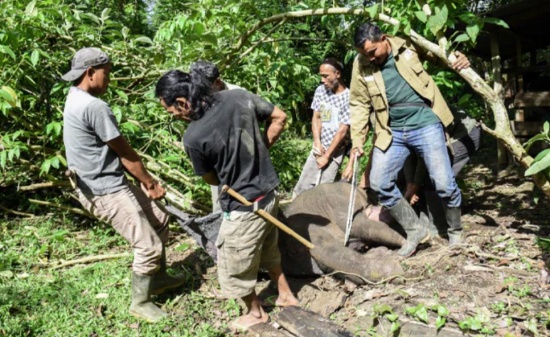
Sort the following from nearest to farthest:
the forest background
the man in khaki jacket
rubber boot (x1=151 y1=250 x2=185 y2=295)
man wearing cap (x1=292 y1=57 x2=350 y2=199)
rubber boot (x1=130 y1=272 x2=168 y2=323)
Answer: rubber boot (x1=130 y1=272 x2=168 y2=323)
the man in khaki jacket
rubber boot (x1=151 y1=250 x2=185 y2=295)
the forest background
man wearing cap (x1=292 y1=57 x2=350 y2=199)

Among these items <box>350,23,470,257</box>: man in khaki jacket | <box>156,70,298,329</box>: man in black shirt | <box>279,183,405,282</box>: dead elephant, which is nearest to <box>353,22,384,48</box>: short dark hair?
<box>350,23,470,257</box>: man in khaki jacket

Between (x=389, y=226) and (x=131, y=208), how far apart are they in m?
2.07

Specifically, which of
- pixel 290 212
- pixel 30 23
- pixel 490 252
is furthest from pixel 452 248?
pixel 30 23

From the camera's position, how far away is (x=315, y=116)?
5289 mm

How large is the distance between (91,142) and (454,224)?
2.70 metres

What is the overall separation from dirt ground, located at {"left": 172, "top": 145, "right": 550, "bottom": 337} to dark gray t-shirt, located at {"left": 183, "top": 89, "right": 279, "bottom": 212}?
0.99 m

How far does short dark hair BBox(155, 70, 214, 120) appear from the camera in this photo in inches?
123

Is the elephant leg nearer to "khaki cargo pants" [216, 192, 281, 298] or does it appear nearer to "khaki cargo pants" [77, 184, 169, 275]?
"khaki cargo pants" [216, 192, 281, 298]

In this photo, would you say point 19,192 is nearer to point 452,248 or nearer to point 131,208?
point 131,208

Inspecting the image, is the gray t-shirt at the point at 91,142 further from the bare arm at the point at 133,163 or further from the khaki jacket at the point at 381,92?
the khaki jacket at the point at 381,92

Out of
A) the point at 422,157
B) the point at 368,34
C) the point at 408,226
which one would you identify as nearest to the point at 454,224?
the point at 408,226

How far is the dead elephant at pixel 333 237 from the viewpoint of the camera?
12.6 ft

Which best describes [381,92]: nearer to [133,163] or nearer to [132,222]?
[133,163]

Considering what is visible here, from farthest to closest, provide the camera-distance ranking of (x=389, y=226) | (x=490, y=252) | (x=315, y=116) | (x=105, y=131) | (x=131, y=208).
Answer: (x=315, y=116) → (x=389, y=226) → (x=490, y=252) → (x=131, y=208) → (x=105, y=131)
